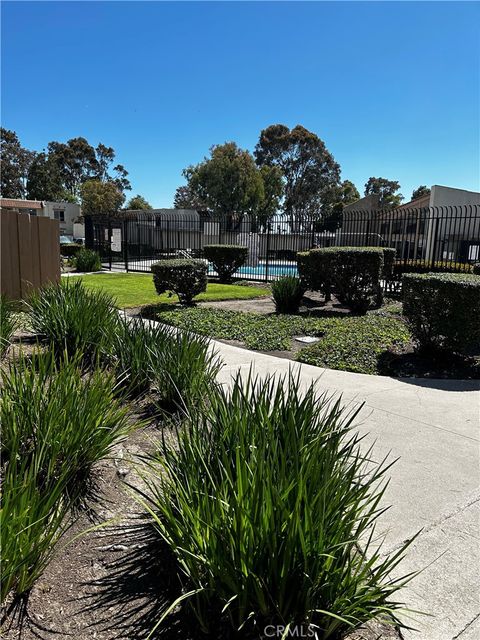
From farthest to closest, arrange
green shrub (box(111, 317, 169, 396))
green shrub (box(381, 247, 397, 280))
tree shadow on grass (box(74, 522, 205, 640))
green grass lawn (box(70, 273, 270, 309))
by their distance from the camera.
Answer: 1. green shrub (box(381, 247, 397, 280))
2. green grass lawn (box(70, 273, 270, 309))
3. green shrub (box(111, 317, 169, 396))
4. tree shadow on grass (box(74, 522, 205, 640))

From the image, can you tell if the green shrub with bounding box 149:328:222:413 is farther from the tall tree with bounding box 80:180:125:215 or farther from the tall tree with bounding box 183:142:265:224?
the tall tree with bounding box 80:180:125:215

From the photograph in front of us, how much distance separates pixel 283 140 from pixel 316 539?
218 feet

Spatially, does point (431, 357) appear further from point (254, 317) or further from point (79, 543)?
point (79, 543)

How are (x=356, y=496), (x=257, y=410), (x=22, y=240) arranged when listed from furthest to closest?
1. (x=22, y=240)
2. (x=257, y=410)
3. (x=356, y=496)

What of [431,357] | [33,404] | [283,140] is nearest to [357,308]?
[431,357]

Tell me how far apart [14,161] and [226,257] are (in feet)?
189

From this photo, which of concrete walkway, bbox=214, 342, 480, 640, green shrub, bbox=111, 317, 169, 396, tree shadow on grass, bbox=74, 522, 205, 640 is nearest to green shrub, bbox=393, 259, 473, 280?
concrete walkway, bbox=214, 342, 480, 640

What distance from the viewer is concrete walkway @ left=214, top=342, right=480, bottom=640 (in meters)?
2.18

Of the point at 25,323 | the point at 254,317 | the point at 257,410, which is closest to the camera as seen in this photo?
the point at 257,410

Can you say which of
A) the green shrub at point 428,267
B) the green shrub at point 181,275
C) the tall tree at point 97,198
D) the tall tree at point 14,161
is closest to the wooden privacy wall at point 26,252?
the green shrub at point 181,275

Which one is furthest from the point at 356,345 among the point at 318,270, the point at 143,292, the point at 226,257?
the point at 226,257

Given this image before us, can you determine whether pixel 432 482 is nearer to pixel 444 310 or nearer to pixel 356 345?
pixel 444 310

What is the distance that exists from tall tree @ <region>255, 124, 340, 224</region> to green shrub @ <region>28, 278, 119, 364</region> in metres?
59.3

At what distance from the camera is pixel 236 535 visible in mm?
1725
